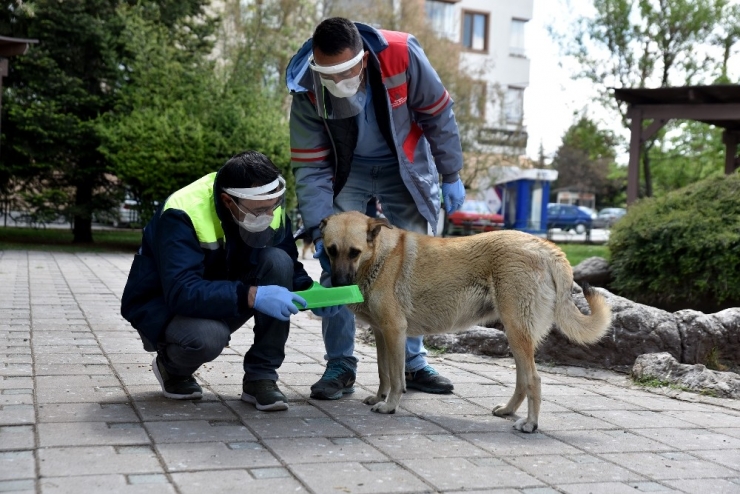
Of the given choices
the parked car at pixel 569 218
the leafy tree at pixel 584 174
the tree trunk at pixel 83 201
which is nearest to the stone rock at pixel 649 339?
the tree trunk at pixel 83 201

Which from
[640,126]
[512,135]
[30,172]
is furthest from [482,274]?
[512,135]

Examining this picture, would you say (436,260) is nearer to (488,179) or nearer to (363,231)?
(363,231)

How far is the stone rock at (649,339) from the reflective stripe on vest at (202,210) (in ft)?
10.7

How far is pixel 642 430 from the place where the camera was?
4.53 m

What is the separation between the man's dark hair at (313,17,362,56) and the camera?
15.2 ft

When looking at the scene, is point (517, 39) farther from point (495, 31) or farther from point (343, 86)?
point (343, 86)

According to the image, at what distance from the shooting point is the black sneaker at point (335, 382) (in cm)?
497

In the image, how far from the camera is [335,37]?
4637 mm

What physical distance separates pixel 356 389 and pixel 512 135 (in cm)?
2996

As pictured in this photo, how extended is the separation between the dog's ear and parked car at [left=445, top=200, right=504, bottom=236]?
30.2 meters

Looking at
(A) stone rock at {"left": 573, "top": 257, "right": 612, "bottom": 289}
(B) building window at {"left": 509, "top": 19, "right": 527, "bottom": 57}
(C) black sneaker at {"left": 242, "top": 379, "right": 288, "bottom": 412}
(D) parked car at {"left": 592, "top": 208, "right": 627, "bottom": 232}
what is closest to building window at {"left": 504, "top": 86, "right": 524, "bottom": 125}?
(B) building window at {"left": 509, "top": 19, "right": 527, "bottom": 57}

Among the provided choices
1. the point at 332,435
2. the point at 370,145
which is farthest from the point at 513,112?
the point at 332,435

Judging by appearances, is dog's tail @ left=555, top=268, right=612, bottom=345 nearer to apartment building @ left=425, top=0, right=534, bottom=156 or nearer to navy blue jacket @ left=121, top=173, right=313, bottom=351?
navy blue jacket @ left=121, top=173, right=313, bottom=351

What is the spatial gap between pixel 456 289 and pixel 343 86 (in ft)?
4.46
